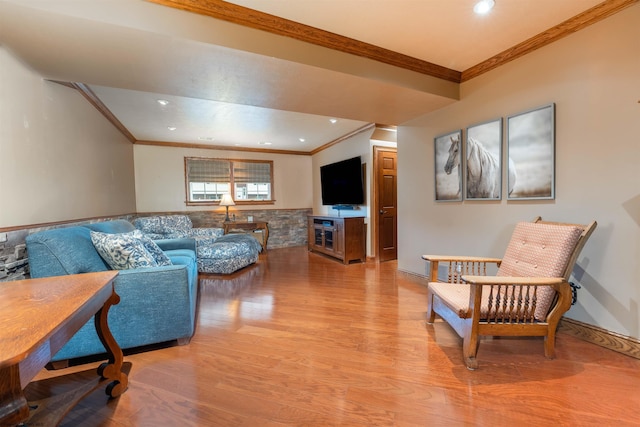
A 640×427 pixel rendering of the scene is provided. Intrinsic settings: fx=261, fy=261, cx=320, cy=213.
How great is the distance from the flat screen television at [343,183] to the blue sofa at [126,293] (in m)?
3.52

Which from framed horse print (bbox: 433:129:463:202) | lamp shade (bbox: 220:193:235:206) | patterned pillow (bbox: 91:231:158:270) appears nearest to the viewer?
patterned pillow (bbox: 91:231:158:270)

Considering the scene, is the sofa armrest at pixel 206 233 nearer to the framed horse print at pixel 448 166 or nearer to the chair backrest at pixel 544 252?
the framed horse print at pixel 448 166

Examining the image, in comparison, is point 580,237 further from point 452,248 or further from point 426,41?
point 426,41

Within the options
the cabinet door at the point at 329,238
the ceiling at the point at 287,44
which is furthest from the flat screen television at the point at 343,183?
the ceiling at the point at 287,44

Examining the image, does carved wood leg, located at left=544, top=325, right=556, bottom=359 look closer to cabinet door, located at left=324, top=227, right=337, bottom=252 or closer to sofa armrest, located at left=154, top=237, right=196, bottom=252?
cabinet door, located at left=324, top=227, right=337, bottom=252

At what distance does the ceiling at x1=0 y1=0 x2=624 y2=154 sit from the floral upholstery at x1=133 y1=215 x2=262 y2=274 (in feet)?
7.29

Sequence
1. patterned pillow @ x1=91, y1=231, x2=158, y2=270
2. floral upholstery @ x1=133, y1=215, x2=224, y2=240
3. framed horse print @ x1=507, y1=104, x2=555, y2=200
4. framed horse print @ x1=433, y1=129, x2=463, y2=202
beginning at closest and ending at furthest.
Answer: patterned pillow @ x1=91, y1=231, x2=158, y2=270
framed horse print @ x1=507, y1=104, x2=555, y2=200
framed horse print @ x1=433, y1=129, x2=463, y2=202
floral upholstery @ x1=133, y1=215, x2=224, y2=240

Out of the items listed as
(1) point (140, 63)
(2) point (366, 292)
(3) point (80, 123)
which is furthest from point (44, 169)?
(2) point (366, 292)

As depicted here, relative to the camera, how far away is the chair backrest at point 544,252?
174 centimetres

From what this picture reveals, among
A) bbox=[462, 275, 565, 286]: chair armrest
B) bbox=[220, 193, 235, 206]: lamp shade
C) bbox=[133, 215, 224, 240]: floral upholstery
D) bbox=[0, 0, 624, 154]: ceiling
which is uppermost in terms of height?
bbox=[0, 0, 624, 154]: ceiling

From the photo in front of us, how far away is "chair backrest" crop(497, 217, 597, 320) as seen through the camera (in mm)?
1739

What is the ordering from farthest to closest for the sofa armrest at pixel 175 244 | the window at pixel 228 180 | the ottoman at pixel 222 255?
the window at pixel 228 180
the ottoman at pixel 222 255
the sofa armrest at pixel 175 244

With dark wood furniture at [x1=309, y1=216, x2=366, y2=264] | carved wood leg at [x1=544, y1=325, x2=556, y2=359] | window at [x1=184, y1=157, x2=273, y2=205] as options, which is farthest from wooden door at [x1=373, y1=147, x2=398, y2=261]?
carved wood leg at [x1=544, y1=325, x2=556, y2=359]

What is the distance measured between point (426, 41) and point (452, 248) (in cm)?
214
